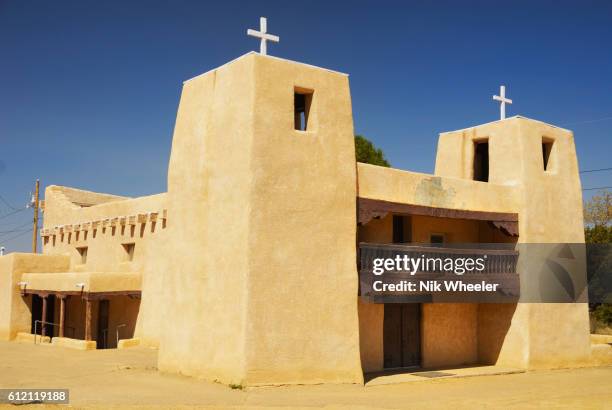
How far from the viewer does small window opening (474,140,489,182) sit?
72.1 ft

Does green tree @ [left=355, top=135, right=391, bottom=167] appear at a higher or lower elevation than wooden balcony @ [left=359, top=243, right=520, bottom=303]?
higher

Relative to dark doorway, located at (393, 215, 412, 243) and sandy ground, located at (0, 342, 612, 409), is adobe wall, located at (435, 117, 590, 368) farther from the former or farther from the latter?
dark doorway, located at (393, 215, 412, 243)

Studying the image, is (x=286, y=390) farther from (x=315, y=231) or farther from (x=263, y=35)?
(x=263, y=35)

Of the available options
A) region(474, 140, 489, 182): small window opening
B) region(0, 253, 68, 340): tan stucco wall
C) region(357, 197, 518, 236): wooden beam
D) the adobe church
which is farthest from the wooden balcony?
region(0, 253, 68, 340): tan stucco wall

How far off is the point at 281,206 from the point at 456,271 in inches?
234

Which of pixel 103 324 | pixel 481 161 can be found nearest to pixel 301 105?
pixel 481 161

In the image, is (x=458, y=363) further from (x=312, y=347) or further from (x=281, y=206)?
(x=281, y=206)

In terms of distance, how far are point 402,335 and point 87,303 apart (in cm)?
1056

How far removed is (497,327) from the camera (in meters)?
20.2

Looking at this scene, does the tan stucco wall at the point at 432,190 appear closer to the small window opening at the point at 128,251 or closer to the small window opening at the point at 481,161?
the small window opening at the point at 481,161

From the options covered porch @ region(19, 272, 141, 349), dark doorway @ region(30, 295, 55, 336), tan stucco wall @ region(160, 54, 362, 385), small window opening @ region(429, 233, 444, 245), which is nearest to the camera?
tan stucco wall @ region(160, 54, 362, 385)

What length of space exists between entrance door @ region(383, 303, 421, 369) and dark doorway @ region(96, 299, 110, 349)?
1217cm

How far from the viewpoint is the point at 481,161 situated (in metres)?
22.2

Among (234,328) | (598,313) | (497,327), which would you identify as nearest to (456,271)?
(497,327)
